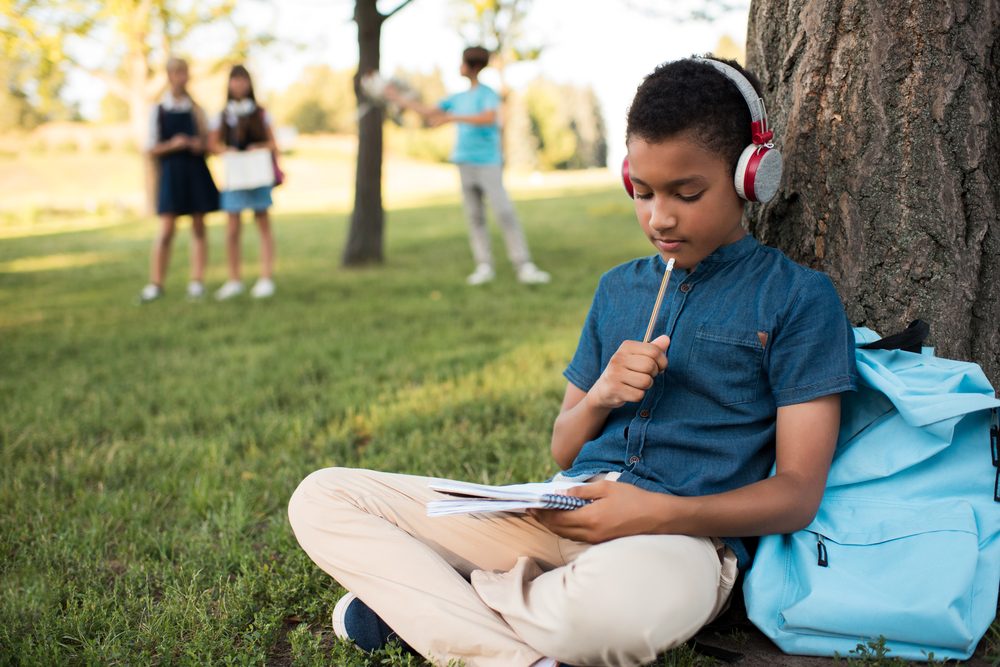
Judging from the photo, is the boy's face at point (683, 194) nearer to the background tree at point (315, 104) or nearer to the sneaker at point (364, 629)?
the sneaker at point (364, 629)

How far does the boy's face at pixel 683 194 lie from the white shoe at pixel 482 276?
5.83 meters

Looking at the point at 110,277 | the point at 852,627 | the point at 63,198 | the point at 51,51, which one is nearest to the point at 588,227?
the point at 110,277

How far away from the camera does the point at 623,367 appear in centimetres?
202

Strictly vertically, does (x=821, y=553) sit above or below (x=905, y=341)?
below

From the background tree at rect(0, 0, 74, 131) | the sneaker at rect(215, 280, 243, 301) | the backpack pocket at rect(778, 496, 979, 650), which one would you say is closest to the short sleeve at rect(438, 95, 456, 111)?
the sneaker at rect(215, 280, 243, 301)

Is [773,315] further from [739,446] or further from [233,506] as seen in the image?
[233,506]

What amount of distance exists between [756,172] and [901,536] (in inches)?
35.0

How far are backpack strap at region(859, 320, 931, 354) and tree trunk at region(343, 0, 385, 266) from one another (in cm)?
740

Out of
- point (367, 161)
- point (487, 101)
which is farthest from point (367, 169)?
point (487, 101)

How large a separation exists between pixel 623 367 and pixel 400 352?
3392 millimetres

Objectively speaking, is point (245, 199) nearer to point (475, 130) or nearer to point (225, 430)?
point (475, 130)

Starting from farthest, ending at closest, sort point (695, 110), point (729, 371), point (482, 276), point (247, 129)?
point (482, 276), point (247, 129), point (729, 371), point (695, 110)

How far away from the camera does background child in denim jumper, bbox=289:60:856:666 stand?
1.81 metres

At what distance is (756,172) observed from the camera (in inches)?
76.3
